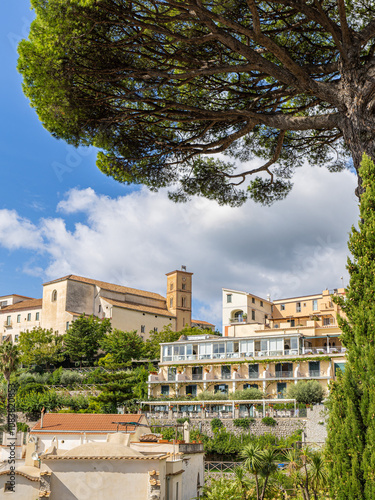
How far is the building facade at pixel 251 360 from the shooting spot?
48.3 metres

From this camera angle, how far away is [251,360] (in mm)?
51438

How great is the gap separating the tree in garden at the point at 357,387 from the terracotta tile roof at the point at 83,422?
85.3 ft

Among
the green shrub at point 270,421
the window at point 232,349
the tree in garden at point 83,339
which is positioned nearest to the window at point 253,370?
the window at point 232,349

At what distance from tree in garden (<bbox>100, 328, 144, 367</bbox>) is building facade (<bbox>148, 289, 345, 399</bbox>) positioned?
224 inches

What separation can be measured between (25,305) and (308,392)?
5248 cm

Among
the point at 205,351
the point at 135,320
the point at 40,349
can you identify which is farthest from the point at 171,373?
the point at 135,320

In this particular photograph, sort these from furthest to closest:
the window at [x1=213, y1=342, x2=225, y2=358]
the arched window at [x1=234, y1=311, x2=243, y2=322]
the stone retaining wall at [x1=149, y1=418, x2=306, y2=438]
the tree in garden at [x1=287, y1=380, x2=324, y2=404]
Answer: the arched window at [x1=234, y1=311, x2=243, y2=322] → the window at [x1=213, y1=342, x2=225, y2=358] → the tree in garden at [x1=287, y1=380, x2=324, y2=404] → the stone retaining wall at [x1=149, y1=418, x2=306, y2=438]

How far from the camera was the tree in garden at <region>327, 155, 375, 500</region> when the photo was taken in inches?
318

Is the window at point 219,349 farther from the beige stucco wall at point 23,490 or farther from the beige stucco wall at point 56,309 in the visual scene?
the beige stucco wall at point 23,490

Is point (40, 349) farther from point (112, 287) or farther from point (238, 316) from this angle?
point (238, 316)

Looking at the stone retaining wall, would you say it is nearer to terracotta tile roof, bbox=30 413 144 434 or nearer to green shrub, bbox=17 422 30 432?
terracotta tile roof, bbox=30 413 144 434

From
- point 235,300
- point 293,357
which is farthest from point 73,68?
point 235,300

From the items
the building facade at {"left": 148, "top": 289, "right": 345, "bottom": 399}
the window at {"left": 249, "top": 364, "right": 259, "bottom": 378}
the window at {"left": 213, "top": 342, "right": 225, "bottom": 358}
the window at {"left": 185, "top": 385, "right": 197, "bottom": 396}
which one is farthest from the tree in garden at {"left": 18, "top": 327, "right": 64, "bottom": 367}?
the window at {"left": 249, "top": 364, "right": 259, "bottom": 378}

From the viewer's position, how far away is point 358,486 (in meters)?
8.05
